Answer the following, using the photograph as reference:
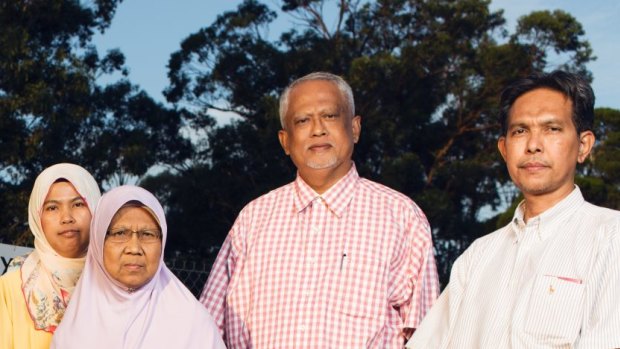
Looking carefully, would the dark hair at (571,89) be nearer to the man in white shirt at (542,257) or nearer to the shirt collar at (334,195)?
the man in white shirt at (542,257)

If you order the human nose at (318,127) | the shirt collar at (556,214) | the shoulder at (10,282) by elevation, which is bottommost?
the shoulder at (10,282)

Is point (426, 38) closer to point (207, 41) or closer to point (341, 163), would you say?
point (207, 41)

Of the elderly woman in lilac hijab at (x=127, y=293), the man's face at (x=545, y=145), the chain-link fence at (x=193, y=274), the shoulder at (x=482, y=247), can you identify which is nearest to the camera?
the man's face at (x=545, y=145)

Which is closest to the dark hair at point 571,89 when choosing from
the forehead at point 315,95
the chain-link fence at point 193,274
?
the forehead at point 315,95

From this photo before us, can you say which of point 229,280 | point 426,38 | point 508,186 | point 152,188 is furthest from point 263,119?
point 229,280

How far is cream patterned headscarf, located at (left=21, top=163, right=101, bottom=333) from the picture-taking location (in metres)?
3.39

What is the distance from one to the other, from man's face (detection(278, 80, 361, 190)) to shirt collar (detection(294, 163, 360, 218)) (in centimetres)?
3

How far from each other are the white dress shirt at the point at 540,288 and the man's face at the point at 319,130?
0.77m

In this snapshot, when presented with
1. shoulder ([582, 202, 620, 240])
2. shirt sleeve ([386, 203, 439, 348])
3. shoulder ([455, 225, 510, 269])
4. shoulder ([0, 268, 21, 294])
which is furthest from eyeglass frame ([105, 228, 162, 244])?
shoulder ([582, 202, 620, 240])

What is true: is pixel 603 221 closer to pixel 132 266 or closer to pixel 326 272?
pixel 326 272

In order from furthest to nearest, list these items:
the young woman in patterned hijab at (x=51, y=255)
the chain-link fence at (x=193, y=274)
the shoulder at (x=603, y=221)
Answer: the chain-link fence at (x=193, y=274) < the young woman in patterned hijab at (x=51, y=255) < the shoulder at (x=603, y=221)

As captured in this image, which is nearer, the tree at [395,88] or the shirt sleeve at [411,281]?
the shirt sleeve at [411,281]

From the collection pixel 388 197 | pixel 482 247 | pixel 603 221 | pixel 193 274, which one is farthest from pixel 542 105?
pixel 193 274

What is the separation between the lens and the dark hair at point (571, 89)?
2.86 metres
